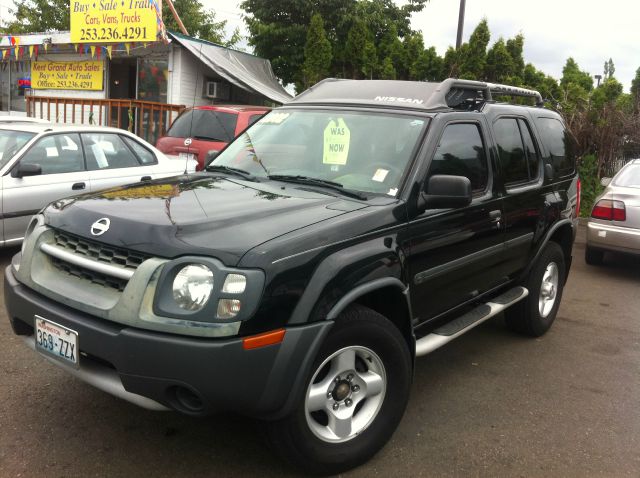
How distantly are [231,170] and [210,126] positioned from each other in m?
5.61

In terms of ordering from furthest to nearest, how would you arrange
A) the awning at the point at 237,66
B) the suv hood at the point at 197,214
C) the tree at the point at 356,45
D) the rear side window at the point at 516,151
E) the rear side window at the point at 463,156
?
the tree at the point at 356,45 < the awning at the point at 237,66 < the rear side window at the point at 516,151 < the rear side window at the point at 463,156 < the suv hood at the point at 197,214

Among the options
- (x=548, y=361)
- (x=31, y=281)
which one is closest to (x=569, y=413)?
→ (x=548, y=361)

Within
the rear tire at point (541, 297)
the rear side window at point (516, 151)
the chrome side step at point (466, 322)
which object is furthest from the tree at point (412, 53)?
the chrome side step at point (466, 322)

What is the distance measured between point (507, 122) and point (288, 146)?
1.72 metres

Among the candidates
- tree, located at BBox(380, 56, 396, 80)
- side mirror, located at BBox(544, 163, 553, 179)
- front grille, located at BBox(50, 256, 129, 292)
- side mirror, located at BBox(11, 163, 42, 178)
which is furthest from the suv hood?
tree, located at BBox(380, 56, 396, 80)

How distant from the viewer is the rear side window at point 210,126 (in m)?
9.00

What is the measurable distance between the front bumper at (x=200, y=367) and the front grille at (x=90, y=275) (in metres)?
0.16

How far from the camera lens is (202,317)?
234 cm

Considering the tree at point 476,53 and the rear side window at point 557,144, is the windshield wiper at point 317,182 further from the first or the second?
the tree at point 476,53

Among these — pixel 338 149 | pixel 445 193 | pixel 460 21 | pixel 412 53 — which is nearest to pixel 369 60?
pixel 412 53

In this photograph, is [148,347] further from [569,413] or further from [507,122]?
[507,122]

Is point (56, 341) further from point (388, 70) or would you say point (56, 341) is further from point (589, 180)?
point (388, 70)

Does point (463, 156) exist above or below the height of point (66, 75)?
below

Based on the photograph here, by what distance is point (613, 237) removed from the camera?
23.3 ft
